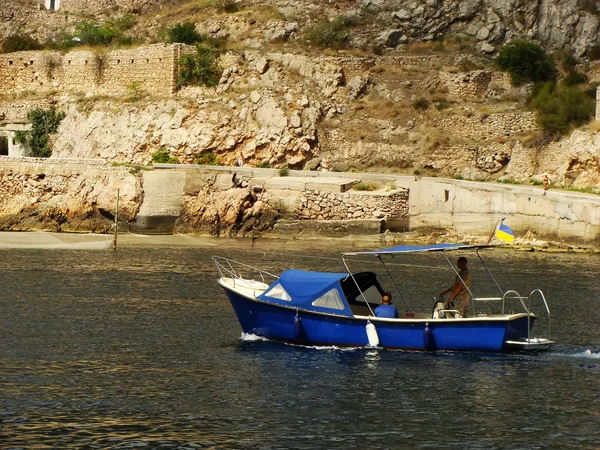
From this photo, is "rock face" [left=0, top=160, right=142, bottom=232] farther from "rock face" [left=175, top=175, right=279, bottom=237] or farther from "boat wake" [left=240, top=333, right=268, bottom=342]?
"boat wake" [left=240, top=333, right=268, bottom=342]

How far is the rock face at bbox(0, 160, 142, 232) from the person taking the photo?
178 ft

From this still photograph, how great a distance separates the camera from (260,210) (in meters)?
52.5

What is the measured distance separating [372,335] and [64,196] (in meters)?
32.3

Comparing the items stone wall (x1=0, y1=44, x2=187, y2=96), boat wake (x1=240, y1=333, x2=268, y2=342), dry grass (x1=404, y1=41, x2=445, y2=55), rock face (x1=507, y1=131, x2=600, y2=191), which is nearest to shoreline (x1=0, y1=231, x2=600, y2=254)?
rock face (x1=507, y1=131, x2=600, y2=191)

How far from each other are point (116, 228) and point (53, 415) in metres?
28.8

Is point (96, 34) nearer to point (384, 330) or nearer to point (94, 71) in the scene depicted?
point (94, 71)

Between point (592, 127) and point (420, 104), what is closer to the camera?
point (592, 127)

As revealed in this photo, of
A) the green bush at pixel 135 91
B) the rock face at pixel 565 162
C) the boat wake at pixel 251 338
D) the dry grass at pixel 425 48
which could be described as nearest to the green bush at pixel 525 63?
the dry grass at pixel 425 48

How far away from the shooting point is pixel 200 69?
61.4 meters

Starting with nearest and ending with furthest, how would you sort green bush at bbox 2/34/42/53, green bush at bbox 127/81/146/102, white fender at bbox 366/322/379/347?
1. white fender at bbox 366/322/379/347
2. green bush at bbox 127/81/146/102
3. green bush at bbox 2/34/42/53

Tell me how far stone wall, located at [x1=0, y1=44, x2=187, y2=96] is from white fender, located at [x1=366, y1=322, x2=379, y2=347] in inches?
1489

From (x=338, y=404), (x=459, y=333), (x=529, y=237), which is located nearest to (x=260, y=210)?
(x=529, y=237)

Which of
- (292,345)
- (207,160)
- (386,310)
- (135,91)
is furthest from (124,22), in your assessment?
(386,310)

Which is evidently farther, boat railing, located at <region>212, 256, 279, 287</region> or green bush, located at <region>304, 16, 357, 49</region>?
green bush, located at <region>304, 16, 357, 49</region>
